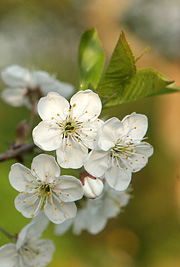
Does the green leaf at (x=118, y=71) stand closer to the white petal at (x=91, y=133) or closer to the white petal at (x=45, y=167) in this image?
the white petal at (x=91, y=133)

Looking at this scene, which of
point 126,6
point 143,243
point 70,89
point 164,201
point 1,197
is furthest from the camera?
point 126,6

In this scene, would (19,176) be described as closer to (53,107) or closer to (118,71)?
(53,107)

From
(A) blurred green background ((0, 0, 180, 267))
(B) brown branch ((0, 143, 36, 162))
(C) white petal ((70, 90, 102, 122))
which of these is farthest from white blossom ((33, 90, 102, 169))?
(A) blurred green background ((0, 0, 180, 267))

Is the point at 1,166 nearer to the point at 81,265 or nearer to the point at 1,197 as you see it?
the point at 1,197

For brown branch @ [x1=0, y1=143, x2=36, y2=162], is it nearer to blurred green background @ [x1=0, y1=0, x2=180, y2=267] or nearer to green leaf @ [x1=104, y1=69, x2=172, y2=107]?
green leaf @ [x1=104, y1=69, x2=172, y2=107]

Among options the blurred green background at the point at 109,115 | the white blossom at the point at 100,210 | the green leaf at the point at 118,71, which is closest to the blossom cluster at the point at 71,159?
Result: the green leaf at the point at 118,71

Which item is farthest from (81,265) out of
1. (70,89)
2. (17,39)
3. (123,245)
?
(17,39)
